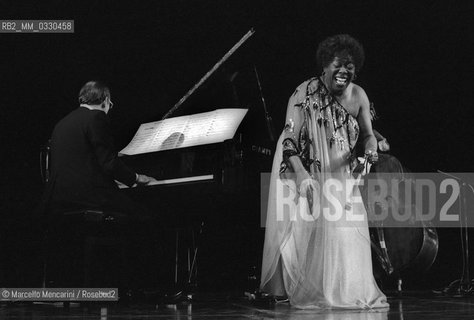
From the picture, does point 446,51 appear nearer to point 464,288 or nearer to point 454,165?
point 454,165

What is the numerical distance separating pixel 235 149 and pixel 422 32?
2.06 m

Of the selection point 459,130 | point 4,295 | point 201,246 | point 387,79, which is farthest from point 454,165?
point 4,295

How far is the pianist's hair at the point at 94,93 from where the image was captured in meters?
3.92

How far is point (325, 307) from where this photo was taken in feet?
10.5

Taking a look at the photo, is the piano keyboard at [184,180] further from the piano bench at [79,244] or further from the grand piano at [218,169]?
the piano bench at [79,244]

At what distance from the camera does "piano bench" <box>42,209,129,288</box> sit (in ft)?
12.0

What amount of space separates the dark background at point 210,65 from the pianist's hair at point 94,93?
586mm

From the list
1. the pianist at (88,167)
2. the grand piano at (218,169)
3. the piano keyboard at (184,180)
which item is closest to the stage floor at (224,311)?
the grand piano at (218,169)

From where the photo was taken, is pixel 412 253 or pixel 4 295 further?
pixel 412 253

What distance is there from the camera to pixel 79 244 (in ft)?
14.4

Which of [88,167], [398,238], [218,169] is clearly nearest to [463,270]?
[398,238]

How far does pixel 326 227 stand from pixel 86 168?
53.4 inches

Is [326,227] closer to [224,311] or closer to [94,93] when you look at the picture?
[224,311]

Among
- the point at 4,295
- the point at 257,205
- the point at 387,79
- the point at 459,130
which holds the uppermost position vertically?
the point at 387,79
